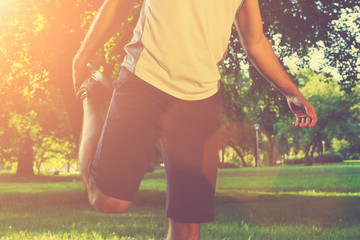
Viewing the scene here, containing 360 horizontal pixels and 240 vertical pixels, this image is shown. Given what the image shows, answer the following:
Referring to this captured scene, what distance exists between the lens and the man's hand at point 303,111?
304 centimetres

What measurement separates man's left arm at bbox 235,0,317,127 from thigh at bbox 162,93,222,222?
627 mm

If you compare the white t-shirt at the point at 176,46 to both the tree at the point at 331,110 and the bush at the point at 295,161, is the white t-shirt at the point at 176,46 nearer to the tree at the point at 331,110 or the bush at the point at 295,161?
the tree at the point at 331,110

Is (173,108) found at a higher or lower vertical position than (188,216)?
higher

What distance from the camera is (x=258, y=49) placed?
10.6 feet

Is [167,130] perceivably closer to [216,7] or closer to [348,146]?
[216,7]

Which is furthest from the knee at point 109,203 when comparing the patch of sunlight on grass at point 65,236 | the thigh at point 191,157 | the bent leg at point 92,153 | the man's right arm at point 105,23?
the patch of sunlight on grass at point 65,236

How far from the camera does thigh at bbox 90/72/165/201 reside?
2.49m

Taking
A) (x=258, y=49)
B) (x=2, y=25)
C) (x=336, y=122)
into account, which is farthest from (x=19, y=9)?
(x=336, y=122)

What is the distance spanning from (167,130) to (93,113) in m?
0.49

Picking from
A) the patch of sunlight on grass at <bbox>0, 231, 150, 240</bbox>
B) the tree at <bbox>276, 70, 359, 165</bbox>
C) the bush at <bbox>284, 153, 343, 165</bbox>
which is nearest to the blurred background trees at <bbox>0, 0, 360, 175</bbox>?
the patch of sunlight on grass at <bbox>0, 231, 150, 240</bbox>

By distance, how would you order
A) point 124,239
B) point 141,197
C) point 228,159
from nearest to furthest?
point 124,239
point 141,197
point 228,159

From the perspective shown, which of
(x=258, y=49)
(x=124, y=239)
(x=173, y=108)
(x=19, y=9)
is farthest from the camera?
(x=19, y=9)

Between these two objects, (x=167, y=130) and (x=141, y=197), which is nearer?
(x=167, y=130)

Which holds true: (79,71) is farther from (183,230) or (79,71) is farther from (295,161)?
(295,161)
